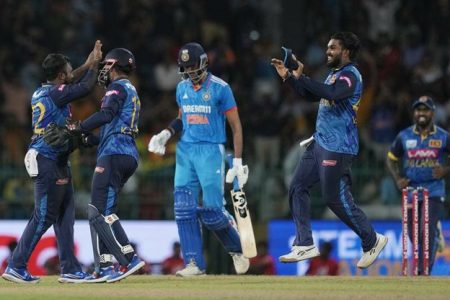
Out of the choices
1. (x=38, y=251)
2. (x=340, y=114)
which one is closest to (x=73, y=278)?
(x=340, y=114)

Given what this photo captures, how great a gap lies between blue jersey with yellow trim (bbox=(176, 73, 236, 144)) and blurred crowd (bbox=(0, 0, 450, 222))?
567cm

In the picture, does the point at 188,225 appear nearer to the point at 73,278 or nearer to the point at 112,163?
the point at 112,163

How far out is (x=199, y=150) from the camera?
15047 millimetres

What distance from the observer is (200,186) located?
15195mm

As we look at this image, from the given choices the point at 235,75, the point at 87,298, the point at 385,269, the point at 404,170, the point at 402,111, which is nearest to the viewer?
the point at 87,298

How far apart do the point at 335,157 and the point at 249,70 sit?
1051cm

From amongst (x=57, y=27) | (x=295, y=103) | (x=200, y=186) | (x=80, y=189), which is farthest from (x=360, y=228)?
(x=57, y=27)

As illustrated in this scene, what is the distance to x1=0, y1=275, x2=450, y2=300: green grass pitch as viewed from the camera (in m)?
12.7

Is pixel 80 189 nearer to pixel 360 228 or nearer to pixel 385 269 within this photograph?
pixel 385 269

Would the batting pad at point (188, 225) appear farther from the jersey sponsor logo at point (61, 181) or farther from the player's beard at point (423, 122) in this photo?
the player's beard at point (423, 122)

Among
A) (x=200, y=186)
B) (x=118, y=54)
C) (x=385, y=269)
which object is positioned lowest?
(x=385, y=269)

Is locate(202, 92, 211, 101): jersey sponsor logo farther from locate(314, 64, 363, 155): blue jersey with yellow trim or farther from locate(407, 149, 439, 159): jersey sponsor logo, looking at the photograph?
locate(407, 149, 439, 159): jersey sponsor logo

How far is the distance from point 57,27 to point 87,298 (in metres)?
13.7

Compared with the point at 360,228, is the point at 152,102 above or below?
above
